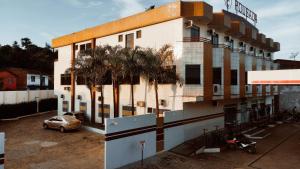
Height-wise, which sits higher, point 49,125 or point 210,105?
point 210,105

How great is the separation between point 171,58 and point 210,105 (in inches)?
222

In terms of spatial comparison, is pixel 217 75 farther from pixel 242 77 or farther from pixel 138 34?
pixel 138 34

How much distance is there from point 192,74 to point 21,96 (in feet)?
87.9

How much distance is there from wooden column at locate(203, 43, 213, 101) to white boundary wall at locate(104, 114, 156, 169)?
5.84 m

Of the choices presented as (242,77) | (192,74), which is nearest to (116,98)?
(192,74)

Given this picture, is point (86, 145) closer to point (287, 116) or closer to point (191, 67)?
point (191, 67)

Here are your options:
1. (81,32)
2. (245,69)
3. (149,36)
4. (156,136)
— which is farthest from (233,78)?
(81,32)

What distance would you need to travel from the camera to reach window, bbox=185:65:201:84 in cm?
1905

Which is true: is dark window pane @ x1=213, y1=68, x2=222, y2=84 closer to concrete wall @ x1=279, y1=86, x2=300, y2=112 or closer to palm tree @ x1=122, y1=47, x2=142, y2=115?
palm tree @ x1=122, y1=47, x2=142, y2=115

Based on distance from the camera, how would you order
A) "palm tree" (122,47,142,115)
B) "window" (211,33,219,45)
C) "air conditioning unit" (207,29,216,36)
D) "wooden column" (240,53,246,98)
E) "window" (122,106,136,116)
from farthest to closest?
"wooden column" (240,53,246,98) → "window" (122,106,136,116) → "window" (211,33,219,45) → "air conditioning unit" (207,29,216,36) → "palm tree" (122,47,142,115)

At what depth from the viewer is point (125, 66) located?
1980 centimetres

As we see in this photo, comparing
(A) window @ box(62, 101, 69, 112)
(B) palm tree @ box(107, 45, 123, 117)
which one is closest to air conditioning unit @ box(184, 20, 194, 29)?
(B) palm tree @ box(107, 45, 123, 117)

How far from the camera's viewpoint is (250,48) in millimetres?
30062

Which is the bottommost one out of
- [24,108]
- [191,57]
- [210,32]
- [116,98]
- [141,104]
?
[24,108]
